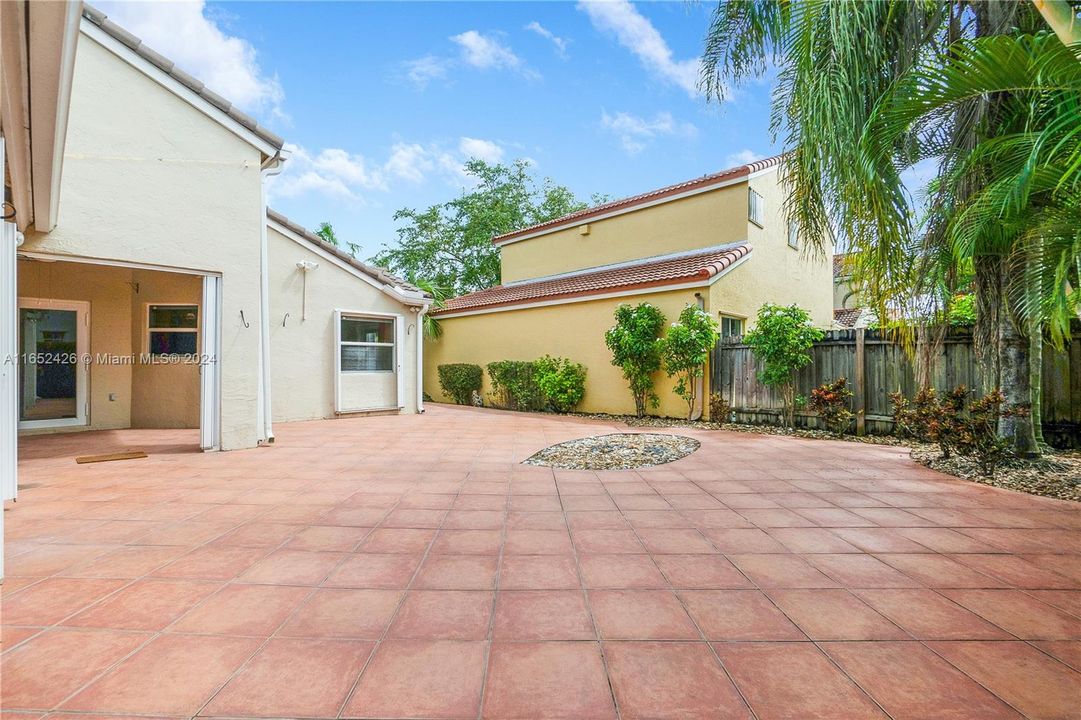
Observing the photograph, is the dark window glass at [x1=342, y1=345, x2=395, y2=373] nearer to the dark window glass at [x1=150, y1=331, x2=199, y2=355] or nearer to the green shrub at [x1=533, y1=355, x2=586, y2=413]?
the dark window glass at [x1=150, y1=331, x2=199, y2=355]

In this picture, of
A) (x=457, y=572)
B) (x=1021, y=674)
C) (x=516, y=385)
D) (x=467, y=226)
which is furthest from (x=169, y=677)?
(x=467, y=226)

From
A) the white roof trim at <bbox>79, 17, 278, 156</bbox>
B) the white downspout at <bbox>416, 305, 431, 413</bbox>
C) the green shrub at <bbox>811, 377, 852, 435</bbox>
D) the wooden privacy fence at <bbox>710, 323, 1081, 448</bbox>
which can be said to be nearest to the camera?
the white roof trim at <bbox>79, 17, 278, 156</bbox>

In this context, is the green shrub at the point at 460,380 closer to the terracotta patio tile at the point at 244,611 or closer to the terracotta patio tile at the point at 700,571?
the terracotta patio tile at the point at 700,571

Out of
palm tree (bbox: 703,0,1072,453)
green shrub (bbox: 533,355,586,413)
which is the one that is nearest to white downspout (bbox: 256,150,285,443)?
green shrub (bbox: 533,355,586,413)

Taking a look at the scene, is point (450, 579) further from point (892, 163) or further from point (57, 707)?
point (892, 163)

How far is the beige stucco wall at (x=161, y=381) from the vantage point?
8789 millimetres

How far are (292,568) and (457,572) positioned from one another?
3.37 ft

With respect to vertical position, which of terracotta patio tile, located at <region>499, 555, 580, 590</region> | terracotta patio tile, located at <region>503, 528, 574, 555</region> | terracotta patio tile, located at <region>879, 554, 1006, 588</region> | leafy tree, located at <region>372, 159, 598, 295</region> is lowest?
terracotta patio tile, located at <region>879, 554, 1006, 588</region>

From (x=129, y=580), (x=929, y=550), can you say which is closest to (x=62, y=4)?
(x=129, y=580)

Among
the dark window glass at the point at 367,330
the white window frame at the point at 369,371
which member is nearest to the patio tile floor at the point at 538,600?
the white window frame at the point at 369,371

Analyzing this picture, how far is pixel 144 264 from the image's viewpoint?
5.96m

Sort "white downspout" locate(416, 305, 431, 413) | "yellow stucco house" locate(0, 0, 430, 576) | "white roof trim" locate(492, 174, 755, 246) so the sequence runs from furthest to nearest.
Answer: "white downspout" locate(416, 305, 431, 413)
"white roof trim" locate(492, 174, 755, 246)
"yellow stucco house" locate(0, 0, 430, 576)

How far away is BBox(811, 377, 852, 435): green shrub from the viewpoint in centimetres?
798

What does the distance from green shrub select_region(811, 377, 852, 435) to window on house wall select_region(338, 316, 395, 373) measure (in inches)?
354
